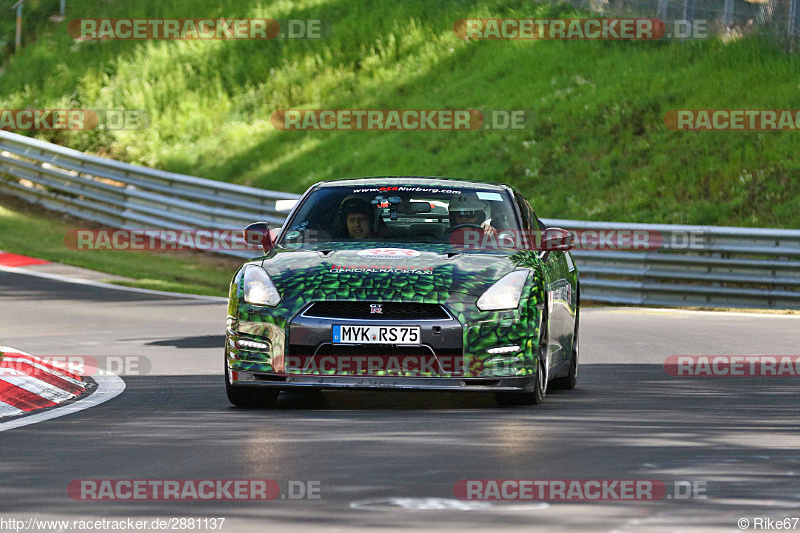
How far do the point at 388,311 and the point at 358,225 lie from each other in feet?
4.41

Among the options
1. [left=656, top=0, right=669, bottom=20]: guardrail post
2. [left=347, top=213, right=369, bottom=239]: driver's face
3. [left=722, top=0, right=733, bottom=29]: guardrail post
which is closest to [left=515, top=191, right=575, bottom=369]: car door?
[left=347, top=213, right=369, bottom=239]: driver's face

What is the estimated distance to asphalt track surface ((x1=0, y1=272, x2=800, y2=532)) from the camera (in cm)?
634

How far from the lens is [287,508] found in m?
6.41

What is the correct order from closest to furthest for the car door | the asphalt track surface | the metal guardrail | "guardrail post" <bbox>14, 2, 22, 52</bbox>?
the asphalt track surface, the car door, the metal guardrail, "guardrail post" <bbox>14, 2, 22, 52</bbox>

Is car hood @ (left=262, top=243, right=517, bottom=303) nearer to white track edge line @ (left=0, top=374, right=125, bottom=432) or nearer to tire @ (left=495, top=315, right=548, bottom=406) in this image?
tire @ (left=495, top=315, right=548, bottom=406)

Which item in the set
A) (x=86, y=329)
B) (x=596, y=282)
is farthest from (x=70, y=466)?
(x=596, y=282)

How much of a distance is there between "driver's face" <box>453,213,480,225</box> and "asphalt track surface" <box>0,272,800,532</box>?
1199 millimetres

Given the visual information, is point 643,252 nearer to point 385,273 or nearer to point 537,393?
point 537,393

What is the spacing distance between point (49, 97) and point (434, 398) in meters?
25.1

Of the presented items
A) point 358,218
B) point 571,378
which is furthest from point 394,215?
point 571,378

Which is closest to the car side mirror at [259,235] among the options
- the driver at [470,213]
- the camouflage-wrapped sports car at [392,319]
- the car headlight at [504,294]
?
the camouflage-wrapped sports car at [392,319]

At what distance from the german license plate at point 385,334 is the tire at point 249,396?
2.61 feet

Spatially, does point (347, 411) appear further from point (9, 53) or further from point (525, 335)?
point (9, 53)

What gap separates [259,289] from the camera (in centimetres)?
973
